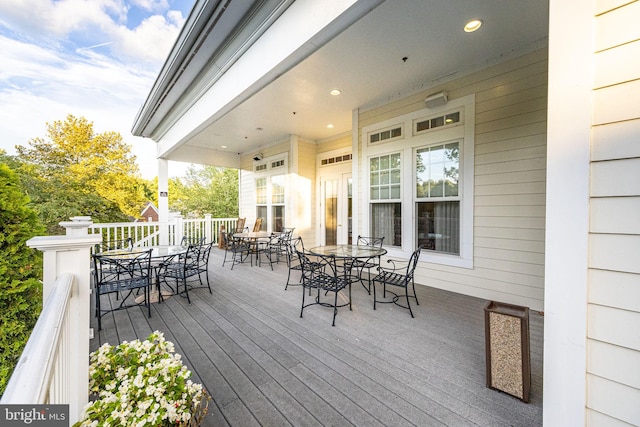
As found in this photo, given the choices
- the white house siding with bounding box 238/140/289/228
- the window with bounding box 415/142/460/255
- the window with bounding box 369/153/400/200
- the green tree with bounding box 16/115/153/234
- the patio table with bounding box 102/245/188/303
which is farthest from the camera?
the white house siding with bounding box 238/140/289/228

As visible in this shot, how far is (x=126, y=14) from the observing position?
5.47 m

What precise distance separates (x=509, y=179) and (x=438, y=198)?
97 cm

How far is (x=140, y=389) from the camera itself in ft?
3.55

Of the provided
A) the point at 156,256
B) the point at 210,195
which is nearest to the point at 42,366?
the point at 156,256

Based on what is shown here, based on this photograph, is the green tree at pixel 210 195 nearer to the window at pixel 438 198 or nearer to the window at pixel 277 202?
the window at pixel 277 202

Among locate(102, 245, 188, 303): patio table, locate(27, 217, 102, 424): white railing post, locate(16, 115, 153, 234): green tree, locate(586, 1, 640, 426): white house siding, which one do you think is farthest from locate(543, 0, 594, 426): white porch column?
locate(16, 115, 153, 234): green tree

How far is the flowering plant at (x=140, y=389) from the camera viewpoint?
97cm

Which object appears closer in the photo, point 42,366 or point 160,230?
point 42,366

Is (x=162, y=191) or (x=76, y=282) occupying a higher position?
(x=162, y=191)

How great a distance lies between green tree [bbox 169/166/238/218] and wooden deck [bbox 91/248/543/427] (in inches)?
621

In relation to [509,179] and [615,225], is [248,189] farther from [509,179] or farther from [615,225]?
[615,225]

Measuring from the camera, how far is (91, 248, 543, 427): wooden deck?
1.58 metres

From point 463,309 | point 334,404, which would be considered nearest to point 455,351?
point 463,309

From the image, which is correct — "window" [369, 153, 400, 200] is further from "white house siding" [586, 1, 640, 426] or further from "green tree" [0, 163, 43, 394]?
"green tree" [0, 163, 43, 394]
